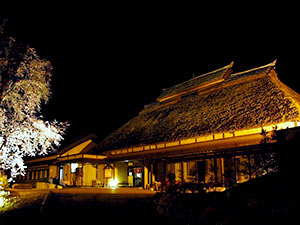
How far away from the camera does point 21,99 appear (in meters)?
12.8

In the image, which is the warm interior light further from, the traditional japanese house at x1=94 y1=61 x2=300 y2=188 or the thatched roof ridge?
the thatched roof ridge

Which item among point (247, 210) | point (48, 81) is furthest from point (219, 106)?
point (247, 210)

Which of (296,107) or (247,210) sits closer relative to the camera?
(247,210)

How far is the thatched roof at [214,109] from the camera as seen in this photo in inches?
504

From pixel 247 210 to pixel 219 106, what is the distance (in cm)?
1122

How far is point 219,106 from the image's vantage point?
16.5m

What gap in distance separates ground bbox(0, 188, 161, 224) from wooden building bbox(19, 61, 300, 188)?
2129mm

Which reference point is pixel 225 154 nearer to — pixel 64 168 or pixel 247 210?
pixel 247 210

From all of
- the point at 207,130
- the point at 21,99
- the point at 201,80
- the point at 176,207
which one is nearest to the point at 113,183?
the point at 207,130

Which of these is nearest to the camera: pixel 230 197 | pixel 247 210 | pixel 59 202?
pixel 247 210

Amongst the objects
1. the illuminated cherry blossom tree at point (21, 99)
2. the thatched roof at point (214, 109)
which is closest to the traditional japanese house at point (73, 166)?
the thatched roof at point (214, 109)

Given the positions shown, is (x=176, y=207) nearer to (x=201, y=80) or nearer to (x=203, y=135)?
(x=203, y=135)

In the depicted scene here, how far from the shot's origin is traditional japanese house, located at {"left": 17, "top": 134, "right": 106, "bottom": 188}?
21.3 metres

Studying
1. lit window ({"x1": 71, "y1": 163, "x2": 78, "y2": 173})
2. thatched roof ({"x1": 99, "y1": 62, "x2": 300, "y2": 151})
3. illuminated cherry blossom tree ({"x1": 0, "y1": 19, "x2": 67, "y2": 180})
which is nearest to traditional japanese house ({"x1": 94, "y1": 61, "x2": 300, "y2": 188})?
thatched roof ({"x1": 99, "y1": 62, "x2": 300, "y2": 151})
